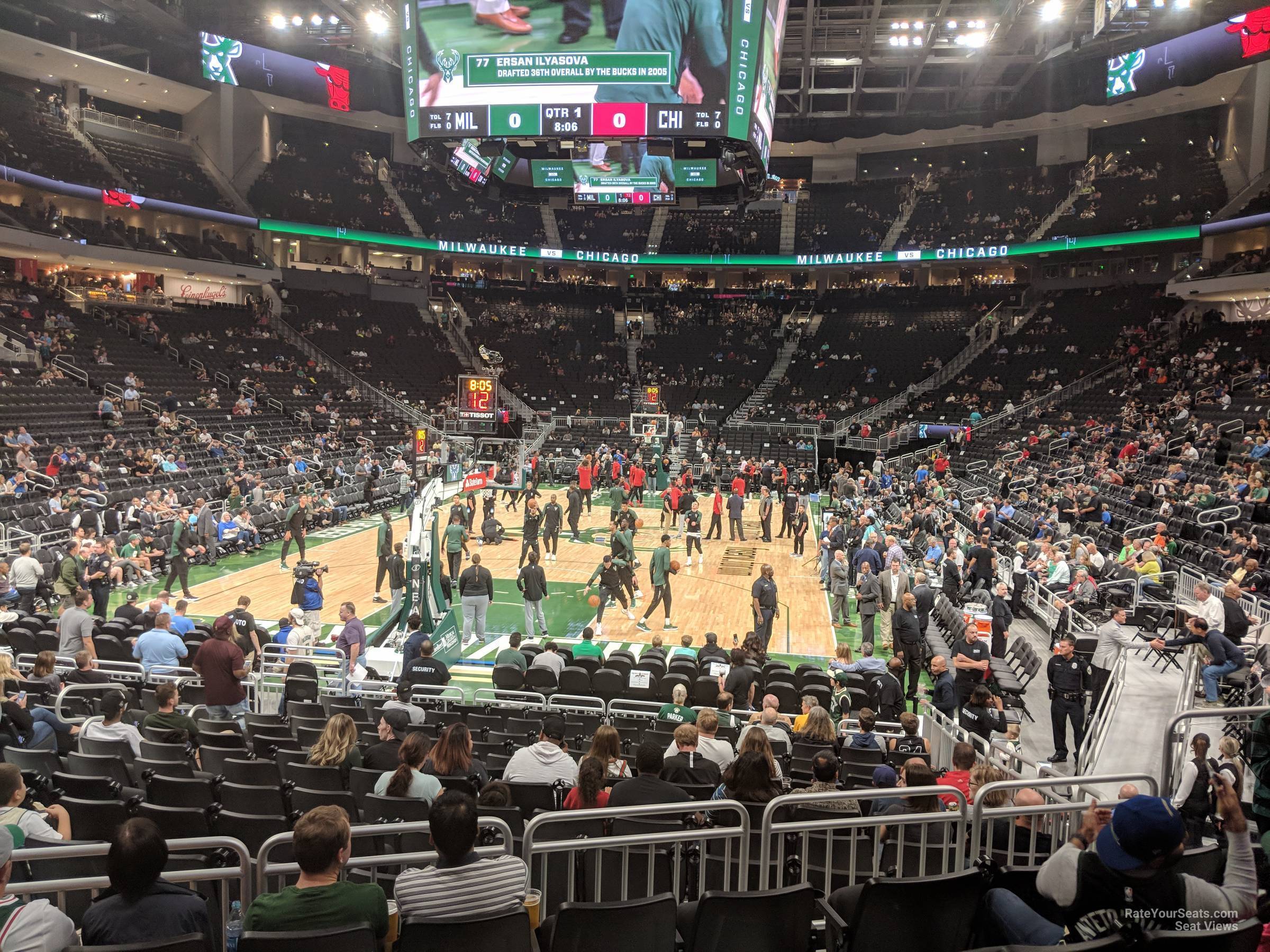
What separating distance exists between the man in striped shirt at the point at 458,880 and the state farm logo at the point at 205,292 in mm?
41686

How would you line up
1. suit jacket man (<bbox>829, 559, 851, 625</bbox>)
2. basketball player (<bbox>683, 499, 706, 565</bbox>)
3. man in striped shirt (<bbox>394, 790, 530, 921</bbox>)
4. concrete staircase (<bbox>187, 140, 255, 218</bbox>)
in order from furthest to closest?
concrete staircase (<bbox>187, 140, 255, 218</bbox>)
basketball player (<bbox>683, 499, 706, 565</bbox>)
suit jacket man (<bbox>829, 559, 851, 625</bbox>)
man in striped shirt (<bbox>394, 790, 530, 921</bbox>)

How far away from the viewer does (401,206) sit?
4822cm

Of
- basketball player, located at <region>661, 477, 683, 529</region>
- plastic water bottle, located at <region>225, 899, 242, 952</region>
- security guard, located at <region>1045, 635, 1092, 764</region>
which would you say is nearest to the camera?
plastic water bottle, located at <region>225, 899, 242, 952</region>

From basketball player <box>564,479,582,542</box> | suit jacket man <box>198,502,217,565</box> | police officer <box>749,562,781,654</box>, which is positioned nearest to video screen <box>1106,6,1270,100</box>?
basketball player <box>564,479,582,542</box>

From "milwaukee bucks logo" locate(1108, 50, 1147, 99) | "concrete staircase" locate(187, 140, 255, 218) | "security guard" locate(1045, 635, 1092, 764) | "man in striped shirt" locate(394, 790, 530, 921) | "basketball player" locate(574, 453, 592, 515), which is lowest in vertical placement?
"security guard" locate(1045, 635, 1092, 764)

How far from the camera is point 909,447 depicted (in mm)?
36906

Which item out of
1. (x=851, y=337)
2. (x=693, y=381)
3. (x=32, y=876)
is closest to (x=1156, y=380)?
(x=851, y=337)

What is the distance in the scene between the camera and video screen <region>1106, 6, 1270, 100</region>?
27984 millimetres

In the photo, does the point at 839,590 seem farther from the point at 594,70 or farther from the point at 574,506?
the point at 594,70

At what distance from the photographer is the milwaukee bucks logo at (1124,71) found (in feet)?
108

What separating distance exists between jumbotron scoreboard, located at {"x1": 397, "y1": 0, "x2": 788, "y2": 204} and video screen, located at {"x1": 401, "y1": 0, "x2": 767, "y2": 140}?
25 millimetres

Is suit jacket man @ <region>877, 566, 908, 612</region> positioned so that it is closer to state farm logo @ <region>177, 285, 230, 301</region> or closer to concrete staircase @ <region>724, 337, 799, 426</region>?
concrete staircase @ <region>724, 337, 799, 426</region>

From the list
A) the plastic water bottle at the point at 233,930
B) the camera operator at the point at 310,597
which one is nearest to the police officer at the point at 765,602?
the camera operator at the point at 310,597

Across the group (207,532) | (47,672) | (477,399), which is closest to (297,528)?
(207,532)
